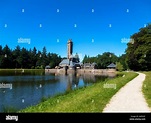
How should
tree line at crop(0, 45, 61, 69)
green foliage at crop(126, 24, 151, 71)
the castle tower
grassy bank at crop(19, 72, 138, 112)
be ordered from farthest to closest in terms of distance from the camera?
grassy bank at crop(19, 72, 138, 112), green foliage at crop(126, 24, 151, 71), tree line at crop(0, 45, 61, 69), the castle tower

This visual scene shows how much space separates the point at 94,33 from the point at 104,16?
0.94 ft

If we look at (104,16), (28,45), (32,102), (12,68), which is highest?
(104,16)

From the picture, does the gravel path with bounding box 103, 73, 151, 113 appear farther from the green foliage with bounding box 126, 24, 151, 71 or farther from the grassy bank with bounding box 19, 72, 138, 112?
the green foliage with bounding box 126, 24, 151, 71

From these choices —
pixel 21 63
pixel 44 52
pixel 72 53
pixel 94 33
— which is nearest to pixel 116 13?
pixel 94 33

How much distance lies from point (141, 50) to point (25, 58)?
217cm

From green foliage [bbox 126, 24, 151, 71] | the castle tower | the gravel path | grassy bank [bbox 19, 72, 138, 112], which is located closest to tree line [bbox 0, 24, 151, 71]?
green foliage [bbox 126, 24, 151, 71]

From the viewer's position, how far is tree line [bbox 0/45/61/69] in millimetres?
4147

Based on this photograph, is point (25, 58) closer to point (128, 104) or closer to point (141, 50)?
point (128, 104)

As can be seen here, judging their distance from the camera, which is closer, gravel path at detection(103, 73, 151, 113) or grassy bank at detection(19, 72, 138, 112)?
gravel path at detection(103, 73, 151, 113)

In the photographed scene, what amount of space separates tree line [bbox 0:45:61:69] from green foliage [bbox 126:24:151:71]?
4.14 ft

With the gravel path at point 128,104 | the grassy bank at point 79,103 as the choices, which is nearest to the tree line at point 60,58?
the gravel path at point 128,104

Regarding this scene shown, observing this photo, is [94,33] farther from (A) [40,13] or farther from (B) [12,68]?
(B) [12,68]

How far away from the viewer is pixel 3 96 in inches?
295

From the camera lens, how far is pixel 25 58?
195 inches
